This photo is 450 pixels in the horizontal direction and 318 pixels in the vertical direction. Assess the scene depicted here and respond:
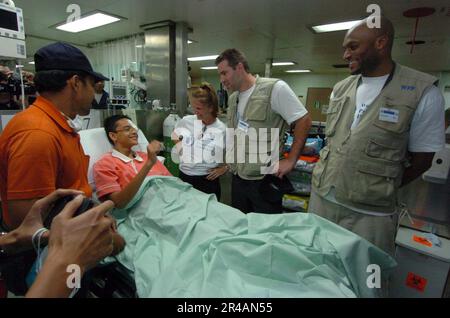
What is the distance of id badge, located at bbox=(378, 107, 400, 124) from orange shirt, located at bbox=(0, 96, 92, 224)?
1.47 metres

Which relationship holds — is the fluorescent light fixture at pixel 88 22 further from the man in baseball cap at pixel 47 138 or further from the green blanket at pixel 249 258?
the green blanket at pixel 249 258

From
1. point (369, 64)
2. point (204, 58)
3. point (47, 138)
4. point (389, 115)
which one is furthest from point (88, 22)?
point (389, 115)

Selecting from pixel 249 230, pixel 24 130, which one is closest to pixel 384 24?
pixel 249 230

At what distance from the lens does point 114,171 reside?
1.69 meters

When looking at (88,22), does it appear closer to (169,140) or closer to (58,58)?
(169,140)

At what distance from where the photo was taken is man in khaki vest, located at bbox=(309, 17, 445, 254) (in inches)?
46.8

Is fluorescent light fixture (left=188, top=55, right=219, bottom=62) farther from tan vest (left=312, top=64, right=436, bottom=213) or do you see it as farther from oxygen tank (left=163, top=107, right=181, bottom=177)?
tan vest (left=312, top=64, right=436, bottom=213)

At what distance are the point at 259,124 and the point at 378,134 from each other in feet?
2.41

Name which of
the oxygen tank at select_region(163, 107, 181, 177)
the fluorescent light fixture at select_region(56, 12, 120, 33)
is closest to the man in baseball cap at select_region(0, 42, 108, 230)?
the oxygen tank at select_region(163, 107, 181, 177)

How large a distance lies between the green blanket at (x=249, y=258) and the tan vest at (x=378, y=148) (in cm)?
32

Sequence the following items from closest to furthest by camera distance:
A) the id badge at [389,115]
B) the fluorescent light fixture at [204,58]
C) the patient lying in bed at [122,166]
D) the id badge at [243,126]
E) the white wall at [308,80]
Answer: the id badge at [389,115] → the patient lying in bed at [122,166] → the id badge at [243,126] → the fluorescent light fixture at [204,58] → the white wall at [308,80]

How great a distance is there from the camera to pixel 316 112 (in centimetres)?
330

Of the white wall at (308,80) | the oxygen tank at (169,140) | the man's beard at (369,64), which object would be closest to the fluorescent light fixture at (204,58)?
the white wall at (308,80)

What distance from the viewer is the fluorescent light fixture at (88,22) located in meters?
3.37
